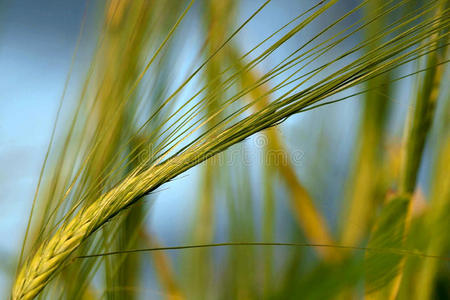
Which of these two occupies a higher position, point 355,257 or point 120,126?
point 120,126

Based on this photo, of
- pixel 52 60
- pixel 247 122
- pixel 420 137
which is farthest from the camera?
pixel 52 60

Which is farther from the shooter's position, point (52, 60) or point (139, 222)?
point (52, 60)

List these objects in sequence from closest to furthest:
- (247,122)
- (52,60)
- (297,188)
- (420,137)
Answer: (247,122)
(420,137)
(297,188)
(52,60)

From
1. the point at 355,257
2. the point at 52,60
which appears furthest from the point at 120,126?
the point at 52,60

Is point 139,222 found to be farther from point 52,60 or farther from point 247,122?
point 52,60

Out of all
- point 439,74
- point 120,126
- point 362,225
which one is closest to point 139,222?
point 120,126

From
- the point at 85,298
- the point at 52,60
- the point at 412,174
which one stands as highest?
the point at 52,60

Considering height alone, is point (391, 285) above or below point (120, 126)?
below

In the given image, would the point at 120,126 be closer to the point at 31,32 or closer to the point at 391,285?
the point at 391,285

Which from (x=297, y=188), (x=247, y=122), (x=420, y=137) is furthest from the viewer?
(x=297, y=188)
